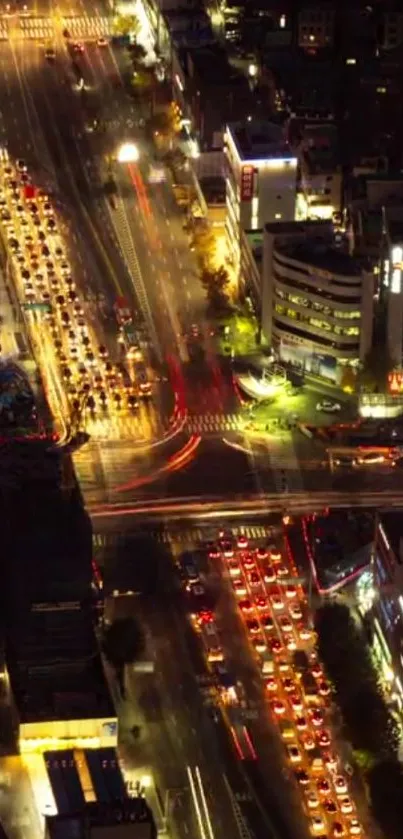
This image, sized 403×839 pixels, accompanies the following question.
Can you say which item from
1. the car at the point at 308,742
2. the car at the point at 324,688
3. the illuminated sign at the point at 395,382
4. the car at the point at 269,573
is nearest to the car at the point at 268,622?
the car at the point at 269,573

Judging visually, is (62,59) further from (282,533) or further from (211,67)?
(282,533)

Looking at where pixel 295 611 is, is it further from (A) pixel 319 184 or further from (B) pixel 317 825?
(A) pixel 319 184

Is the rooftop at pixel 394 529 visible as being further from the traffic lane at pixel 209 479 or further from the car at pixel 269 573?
the traffic lane at pixel 209 479

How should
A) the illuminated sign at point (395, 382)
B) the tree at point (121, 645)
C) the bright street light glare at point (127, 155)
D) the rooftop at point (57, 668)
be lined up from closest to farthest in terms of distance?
the rooftop at point (57, 668), the tree at point (121, 645), the illuminated sign at point (395, 382), the bright street light glare at point (127, 155)

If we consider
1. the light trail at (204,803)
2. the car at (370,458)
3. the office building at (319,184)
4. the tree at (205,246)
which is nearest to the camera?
the light trail at (204,803)

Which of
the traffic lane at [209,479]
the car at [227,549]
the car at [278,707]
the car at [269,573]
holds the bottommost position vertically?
the car at [278,707]

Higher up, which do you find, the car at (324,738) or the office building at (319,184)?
the office building at (319,184)
